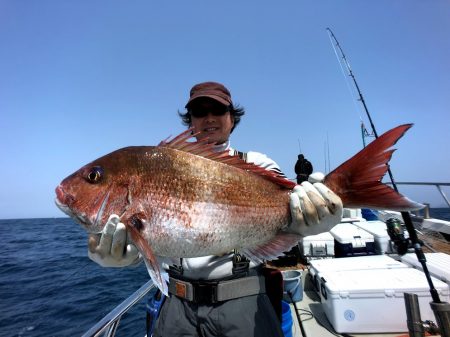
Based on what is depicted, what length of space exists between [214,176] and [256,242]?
644mm

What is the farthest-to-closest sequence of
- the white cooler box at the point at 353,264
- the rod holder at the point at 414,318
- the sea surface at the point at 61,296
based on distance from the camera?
the sea surface at the point at 61,296 → the white cooler box at the point at 353,264 → the rod holder at the point at 414,318

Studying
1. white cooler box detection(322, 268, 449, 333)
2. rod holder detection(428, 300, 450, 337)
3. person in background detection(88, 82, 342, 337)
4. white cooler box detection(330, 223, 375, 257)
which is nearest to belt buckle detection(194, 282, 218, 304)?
person in background detection(88, 82, 342, 337)

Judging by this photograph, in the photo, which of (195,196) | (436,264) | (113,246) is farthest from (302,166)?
(113,246)

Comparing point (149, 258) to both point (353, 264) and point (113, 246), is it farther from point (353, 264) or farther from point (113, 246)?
point (353, 264)

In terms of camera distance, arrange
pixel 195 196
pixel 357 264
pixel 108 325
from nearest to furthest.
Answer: pixel 195 196 < pixel 108 325 < pixel 357 264

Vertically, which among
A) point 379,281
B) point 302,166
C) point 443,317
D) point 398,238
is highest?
point 302,166

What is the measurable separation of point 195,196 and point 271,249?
769 millimetres

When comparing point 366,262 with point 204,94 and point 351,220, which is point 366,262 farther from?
point 204,94

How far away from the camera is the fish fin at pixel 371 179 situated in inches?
73.7

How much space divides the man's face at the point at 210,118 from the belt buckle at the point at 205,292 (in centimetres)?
155

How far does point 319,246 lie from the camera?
6176 millimetres

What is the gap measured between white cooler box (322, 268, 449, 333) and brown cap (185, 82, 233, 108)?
3100 millimetres

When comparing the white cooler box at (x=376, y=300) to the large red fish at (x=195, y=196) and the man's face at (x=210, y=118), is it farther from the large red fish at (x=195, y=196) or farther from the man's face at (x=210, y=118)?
the man's face at (x=210, y=118)

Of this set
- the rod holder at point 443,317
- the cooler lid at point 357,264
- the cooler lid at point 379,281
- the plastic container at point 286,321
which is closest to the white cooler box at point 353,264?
the cooler lid at point 357,264
